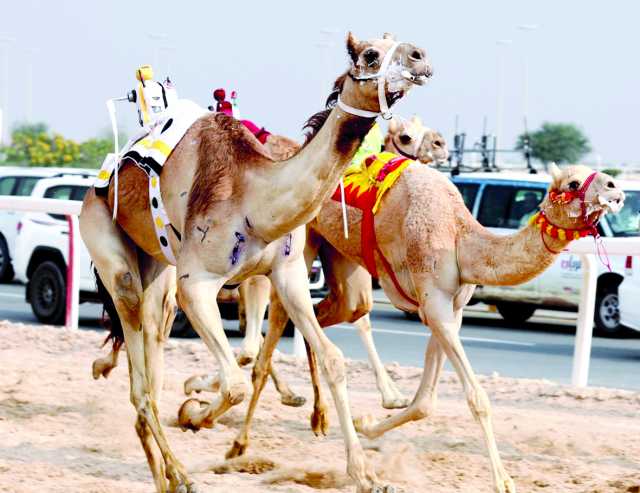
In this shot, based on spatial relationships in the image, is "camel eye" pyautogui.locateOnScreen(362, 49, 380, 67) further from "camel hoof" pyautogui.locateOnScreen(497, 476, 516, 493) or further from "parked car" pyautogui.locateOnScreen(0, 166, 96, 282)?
"parked car" pyautogui.locateOnScreen(0, 166, 96, 282)

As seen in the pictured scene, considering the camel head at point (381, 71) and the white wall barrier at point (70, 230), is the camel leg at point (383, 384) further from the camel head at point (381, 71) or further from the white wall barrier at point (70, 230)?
the white wall barrier at point (70, 230)

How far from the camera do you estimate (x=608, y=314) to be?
18.4m

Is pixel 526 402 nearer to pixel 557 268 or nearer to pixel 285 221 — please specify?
pixel 285 221

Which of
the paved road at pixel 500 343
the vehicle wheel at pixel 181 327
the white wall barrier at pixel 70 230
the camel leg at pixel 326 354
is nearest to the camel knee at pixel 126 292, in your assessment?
the camel leg at pixel 326 354

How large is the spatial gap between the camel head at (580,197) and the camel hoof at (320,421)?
2288 mm

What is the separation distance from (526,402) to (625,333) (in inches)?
303

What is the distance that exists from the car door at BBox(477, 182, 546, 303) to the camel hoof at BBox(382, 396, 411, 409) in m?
8.91

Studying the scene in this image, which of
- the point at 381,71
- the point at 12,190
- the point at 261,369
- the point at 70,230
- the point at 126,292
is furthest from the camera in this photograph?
the point at 12,190

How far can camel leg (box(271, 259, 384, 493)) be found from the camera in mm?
7148

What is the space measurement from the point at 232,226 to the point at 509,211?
40.3ft

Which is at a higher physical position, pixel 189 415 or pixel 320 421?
pixel 189 415

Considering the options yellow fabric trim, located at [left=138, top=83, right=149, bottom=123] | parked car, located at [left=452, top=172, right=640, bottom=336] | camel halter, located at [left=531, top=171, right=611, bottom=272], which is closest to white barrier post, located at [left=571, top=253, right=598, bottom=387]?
camel halter, located at [left=531, top=171, right=611, bottom=272]

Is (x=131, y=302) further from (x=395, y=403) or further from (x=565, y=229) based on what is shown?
(x=395, y=403)

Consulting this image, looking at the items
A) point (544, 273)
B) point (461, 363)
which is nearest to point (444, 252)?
point (461, 363)
